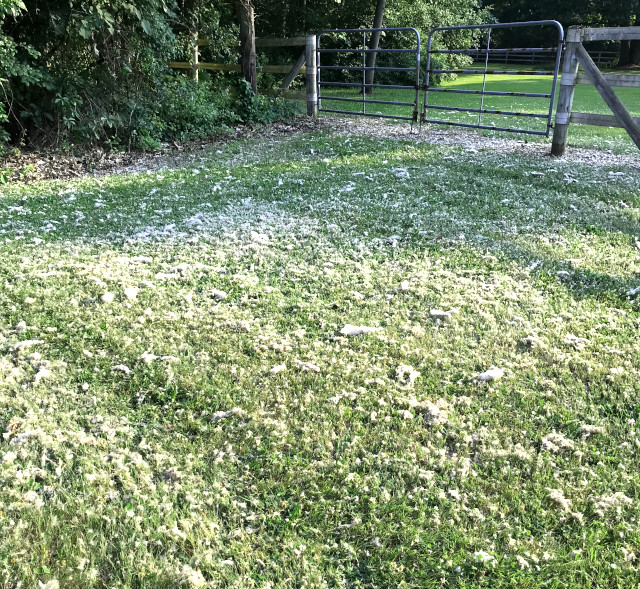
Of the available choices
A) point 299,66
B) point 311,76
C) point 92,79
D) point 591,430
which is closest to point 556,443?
point 591,430

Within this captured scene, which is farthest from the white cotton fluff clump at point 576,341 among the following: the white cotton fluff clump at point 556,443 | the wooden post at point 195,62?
the wooden post at point 195,62

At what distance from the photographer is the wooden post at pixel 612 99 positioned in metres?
6.38

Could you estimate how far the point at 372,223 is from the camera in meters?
4.74

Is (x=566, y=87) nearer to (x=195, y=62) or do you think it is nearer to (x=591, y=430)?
(x=591, y=430)

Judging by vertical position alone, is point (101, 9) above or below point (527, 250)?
above

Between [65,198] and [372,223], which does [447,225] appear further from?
[65,198]

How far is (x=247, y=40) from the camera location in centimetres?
1038

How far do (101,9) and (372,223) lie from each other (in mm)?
4933

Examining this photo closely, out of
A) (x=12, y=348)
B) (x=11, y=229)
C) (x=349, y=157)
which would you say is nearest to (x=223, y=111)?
(x=349, y=157)

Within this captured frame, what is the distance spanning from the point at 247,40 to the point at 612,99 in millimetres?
6656

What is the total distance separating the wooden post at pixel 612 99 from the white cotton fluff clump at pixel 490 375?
513cm

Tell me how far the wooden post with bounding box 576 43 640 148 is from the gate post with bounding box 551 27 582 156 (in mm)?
161

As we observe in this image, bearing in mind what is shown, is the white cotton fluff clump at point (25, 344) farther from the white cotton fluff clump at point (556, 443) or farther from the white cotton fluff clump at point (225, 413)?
the white cotton fluff clump at point (556, 443)

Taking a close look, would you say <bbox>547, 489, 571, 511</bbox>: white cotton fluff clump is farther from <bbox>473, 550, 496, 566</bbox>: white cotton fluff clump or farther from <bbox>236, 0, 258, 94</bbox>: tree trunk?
<bbox>236, 0, 258, 94</bbox>: tree trunk
